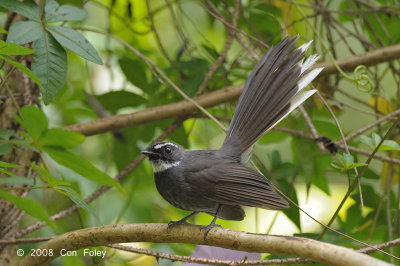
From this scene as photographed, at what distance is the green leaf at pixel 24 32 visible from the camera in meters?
2.08

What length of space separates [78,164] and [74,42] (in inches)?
25.1

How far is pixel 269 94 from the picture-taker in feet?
8.27

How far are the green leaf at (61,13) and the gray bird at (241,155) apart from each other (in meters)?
0.74

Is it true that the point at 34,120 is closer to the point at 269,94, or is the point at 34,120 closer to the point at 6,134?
the point at 6,134

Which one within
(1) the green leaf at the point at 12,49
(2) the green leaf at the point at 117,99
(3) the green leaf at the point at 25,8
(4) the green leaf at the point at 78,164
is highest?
(2) the green leaf at the point at 117,99

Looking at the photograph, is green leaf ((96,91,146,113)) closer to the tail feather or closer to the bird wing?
the tail feather

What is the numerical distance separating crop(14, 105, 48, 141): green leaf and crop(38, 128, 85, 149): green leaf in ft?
0.07

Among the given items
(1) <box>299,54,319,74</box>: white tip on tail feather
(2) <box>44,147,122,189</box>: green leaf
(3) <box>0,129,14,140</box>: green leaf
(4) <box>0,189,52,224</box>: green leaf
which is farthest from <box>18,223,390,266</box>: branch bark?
(1) <box>299,54,319,74</box>: white tip on tail feather

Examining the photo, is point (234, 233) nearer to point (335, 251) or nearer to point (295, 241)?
point (295, 241)

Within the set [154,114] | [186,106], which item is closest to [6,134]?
[154,114]

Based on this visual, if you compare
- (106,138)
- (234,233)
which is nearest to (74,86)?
(106,138)

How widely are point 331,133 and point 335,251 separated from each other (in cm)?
167

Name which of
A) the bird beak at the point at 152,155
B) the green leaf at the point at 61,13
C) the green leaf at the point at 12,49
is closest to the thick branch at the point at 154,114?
the bird beak at the point at 152,155

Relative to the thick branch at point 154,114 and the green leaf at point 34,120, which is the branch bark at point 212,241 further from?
the thick branch at point 154,114
